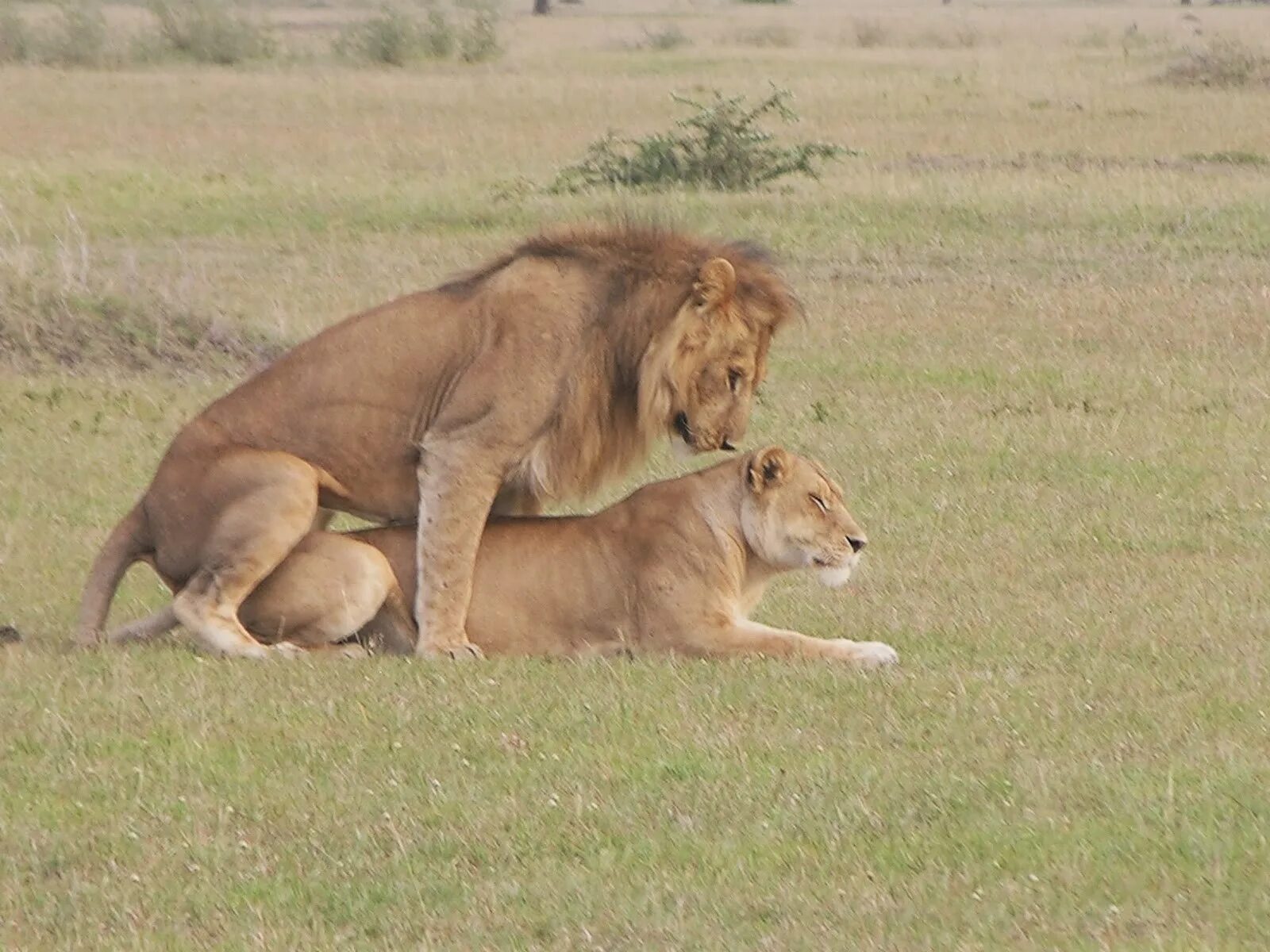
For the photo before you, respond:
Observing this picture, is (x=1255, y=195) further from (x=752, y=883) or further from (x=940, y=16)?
(x=940, y=16)

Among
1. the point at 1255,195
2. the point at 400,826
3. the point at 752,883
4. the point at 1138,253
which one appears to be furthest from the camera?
the point at 1255,195

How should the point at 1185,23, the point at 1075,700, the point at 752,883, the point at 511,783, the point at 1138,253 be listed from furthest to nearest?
the point at 1185,23, the point at 1138,253, the point at 1075,700, the point at 511,783, the point at 752,883

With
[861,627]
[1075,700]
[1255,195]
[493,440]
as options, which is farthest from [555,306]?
[1255,195]

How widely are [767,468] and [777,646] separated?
611 millimetres

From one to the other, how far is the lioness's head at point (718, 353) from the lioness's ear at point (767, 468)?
0.14 meters

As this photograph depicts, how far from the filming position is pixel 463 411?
720cm

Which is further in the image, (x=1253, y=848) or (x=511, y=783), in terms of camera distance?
(x=511, y=783)

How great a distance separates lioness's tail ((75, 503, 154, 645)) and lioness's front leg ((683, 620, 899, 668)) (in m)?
1.74

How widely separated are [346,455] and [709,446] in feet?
3.76

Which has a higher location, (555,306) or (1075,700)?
(555,306)

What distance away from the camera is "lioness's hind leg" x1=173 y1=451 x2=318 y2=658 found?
6957 millimetres

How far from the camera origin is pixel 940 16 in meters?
52.4

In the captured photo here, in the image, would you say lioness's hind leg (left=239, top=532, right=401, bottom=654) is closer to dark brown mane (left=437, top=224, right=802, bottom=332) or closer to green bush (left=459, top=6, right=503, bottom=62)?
dark brown mane (left=437, top=224, right=802, bottom=332)

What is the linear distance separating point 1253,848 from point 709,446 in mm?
2717
